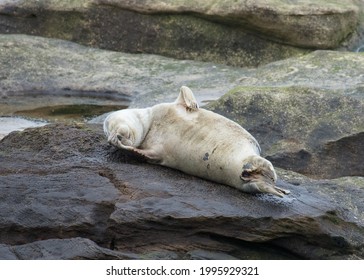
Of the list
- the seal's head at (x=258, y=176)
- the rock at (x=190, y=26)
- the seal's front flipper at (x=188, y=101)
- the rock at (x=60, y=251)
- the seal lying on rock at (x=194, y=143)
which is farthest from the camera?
the rock at (x=190, y=26)

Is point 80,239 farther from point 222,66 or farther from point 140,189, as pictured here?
point 222,66

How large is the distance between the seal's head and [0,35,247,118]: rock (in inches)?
193

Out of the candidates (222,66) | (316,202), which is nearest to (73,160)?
(316,202)

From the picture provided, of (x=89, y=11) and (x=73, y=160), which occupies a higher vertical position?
(x=73, y=160)

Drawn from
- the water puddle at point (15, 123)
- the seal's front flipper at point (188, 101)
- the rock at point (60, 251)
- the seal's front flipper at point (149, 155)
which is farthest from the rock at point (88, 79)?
the rock at point (60, 251)

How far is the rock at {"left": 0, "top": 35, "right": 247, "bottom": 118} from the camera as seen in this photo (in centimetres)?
1130

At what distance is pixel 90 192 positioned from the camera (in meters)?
5.95

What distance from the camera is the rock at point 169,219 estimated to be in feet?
18.6

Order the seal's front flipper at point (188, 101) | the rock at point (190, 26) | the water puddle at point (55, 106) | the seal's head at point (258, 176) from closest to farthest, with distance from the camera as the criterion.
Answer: the seal's head at point (258, 176)
the seal's front flipper at point (188, 101)
the water puddle at point (55, 106)
the rock at point (190, 26)

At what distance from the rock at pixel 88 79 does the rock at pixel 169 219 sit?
481 centimetres

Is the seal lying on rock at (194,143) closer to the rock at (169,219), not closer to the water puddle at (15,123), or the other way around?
the rock at (169,219)

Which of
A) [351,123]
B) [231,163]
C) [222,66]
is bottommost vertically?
[222,66]

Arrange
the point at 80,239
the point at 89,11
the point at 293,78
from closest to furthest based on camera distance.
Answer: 1. the point at 80,239
2. the point at 293,78
3. the point at 89,11

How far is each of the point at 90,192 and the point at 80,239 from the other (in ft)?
2.04
